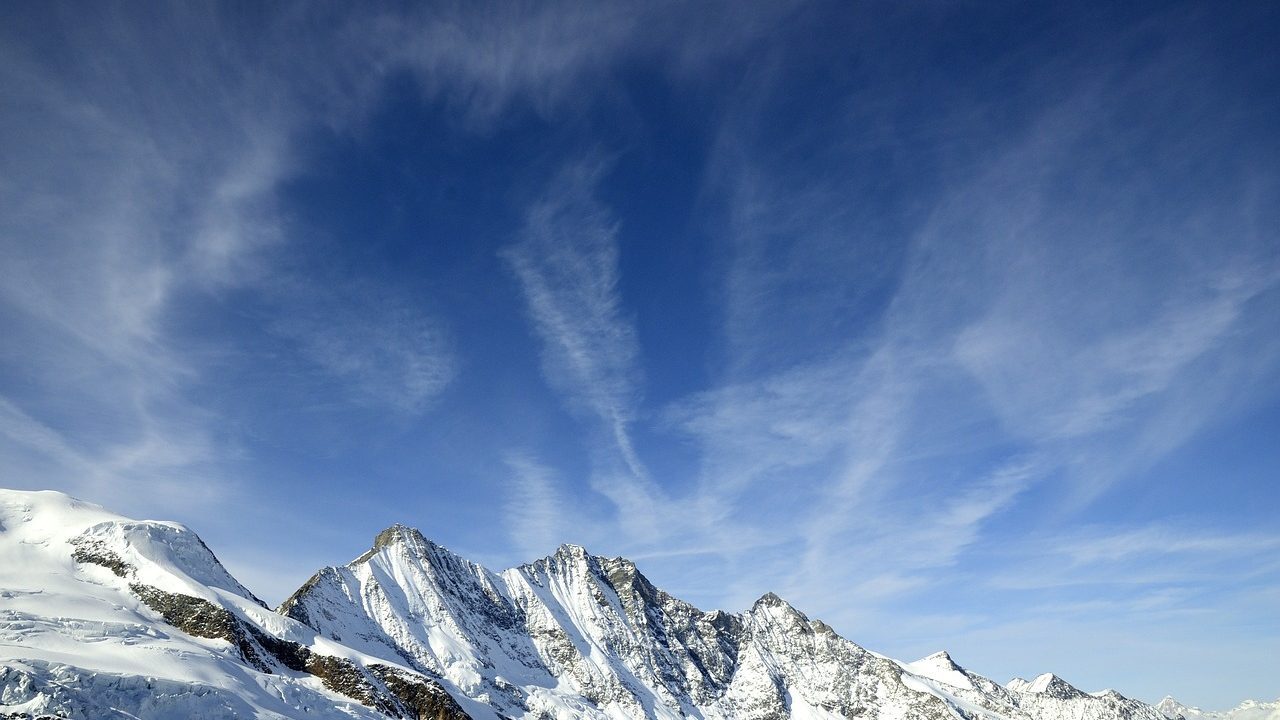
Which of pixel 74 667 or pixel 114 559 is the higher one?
pixel 114 559

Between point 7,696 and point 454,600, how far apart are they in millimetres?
160516

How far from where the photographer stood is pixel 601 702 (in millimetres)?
194500

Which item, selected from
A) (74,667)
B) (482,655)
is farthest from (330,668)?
(482,655)

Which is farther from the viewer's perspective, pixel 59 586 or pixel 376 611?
pixel 376 611

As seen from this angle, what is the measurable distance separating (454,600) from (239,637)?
127 metres

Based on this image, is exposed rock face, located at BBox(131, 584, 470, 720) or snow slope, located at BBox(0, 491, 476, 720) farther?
exposed rock face, located at BBox(131, 584, 470, 720)

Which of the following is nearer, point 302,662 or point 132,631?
point 132,631

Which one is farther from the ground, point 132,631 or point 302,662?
point 302,662

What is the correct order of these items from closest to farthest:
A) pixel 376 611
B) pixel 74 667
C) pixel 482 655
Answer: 1. pixel 74 667
2. pixel 376 611
3. pixel 482 655

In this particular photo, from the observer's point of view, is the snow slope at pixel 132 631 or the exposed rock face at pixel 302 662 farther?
the exposed rock face at pixel 302 662

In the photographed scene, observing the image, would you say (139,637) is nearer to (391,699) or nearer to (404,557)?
(391,699)

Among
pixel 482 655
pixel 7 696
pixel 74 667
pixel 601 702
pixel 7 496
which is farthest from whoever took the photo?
pixel 601 702

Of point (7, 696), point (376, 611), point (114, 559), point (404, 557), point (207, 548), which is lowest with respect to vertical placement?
point (7, 696)

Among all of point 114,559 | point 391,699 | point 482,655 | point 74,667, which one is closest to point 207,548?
point 114,559
